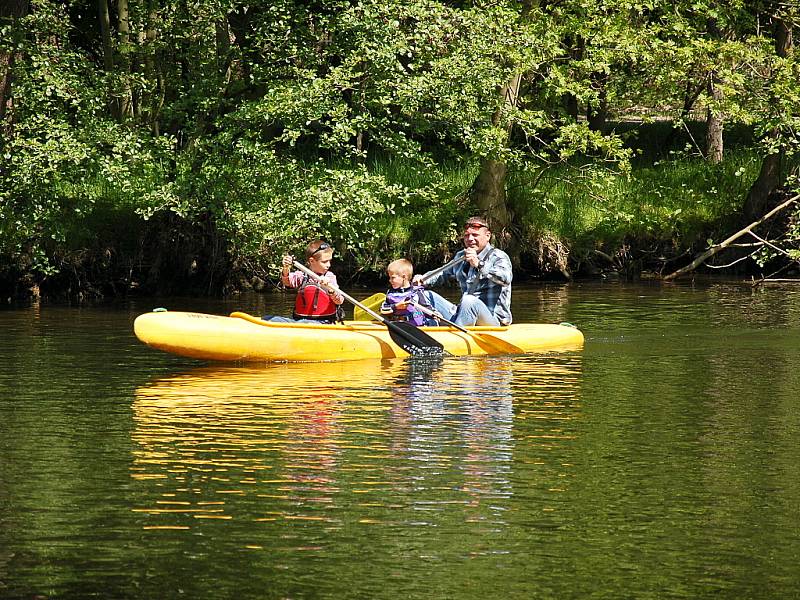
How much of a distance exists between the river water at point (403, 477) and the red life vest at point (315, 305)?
732 millimetres

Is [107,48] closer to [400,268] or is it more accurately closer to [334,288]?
[400,268]

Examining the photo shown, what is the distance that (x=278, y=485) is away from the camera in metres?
7.65

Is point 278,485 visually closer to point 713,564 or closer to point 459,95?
point 713,564

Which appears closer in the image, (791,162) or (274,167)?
(274,167)

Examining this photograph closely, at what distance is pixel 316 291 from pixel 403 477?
18.8 ft

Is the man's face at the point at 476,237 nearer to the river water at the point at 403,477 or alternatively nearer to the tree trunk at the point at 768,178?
the river water at the point at 403,477

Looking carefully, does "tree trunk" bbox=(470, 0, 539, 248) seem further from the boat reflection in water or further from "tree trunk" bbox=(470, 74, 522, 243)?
the boat reflection in water

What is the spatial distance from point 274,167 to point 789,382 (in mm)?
8056


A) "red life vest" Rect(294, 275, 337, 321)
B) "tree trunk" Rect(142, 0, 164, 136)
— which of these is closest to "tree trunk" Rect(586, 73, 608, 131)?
"tree trunk" Rect(142, 0, 164, 136)

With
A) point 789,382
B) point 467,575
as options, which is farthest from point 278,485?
point 789,382

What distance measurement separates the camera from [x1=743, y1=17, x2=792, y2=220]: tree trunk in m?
22.4

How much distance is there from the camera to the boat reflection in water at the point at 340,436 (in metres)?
7.29

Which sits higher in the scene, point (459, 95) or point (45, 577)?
point (459, 95)

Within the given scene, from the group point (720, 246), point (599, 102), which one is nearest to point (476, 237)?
point (720, 246)
